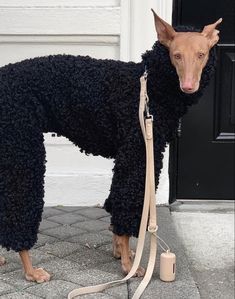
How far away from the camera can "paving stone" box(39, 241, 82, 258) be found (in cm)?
361

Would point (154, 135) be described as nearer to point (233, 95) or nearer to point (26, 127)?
point (26, 127)

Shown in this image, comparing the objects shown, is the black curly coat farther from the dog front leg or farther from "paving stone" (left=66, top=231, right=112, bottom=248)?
"paving stone" (left=66, top=231, right=112, bottom=248)

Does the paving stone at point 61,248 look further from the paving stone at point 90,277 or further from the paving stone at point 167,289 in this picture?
the paving stone at point 167,289

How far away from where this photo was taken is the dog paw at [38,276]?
3127mm

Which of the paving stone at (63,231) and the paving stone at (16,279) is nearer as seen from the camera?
the paving stone at (16,279)

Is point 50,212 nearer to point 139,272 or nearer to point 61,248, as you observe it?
point 61,248

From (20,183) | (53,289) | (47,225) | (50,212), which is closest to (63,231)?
(47,225)

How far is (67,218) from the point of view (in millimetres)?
4453

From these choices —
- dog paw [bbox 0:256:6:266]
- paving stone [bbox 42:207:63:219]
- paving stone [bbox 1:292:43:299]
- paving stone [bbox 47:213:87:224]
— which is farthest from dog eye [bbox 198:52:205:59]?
paving stone [bbox 42:207:63:219]

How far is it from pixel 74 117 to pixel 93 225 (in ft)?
4.60

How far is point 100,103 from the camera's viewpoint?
3.04 meters

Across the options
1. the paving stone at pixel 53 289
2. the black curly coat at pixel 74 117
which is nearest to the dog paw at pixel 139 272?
the black curly coat at pixel 74 117

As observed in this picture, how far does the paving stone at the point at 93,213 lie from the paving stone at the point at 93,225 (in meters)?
0.15

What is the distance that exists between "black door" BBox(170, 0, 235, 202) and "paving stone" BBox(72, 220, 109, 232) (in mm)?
942
